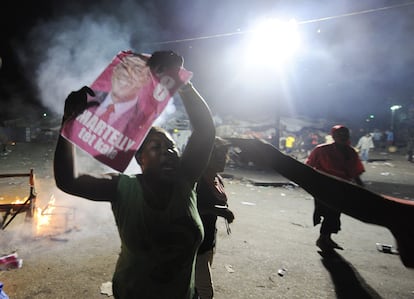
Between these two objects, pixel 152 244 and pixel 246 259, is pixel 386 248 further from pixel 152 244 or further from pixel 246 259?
pixel 152 244

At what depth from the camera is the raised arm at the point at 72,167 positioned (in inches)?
60.1

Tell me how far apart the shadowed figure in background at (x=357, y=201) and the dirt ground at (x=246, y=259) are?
3.22 metres

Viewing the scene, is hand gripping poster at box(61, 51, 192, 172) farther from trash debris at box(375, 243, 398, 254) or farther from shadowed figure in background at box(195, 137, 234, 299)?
trash debris at box(375, 243, 398, 254)

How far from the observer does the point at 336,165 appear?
5102mm

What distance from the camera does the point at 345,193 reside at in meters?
0.96

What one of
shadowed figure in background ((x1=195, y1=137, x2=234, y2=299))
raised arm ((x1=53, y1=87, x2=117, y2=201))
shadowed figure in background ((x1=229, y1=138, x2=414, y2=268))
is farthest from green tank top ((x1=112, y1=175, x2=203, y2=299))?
shadowed figure in background ((x1=195, y1=137, x2=234, y2=299))

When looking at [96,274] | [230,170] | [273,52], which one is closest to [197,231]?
[96,274]

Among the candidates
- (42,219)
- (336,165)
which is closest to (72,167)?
(336,165)

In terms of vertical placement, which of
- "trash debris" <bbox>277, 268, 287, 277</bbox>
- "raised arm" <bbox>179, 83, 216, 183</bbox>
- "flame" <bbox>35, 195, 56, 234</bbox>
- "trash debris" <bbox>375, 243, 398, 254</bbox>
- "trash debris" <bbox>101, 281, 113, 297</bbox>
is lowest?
"trash debris" <bbox>277, 268, 287, 277</bbox>

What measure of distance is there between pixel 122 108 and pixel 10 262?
12.3 ft

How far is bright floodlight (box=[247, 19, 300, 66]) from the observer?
428 inches

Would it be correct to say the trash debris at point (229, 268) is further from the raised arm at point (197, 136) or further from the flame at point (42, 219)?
the flame at point (42, 219)

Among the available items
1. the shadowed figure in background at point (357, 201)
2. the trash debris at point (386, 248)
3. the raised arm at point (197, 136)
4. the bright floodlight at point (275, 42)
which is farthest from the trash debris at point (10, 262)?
the bright floodlight at point (275, 42)

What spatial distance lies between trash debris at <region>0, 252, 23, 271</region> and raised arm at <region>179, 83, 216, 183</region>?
3642 mm
